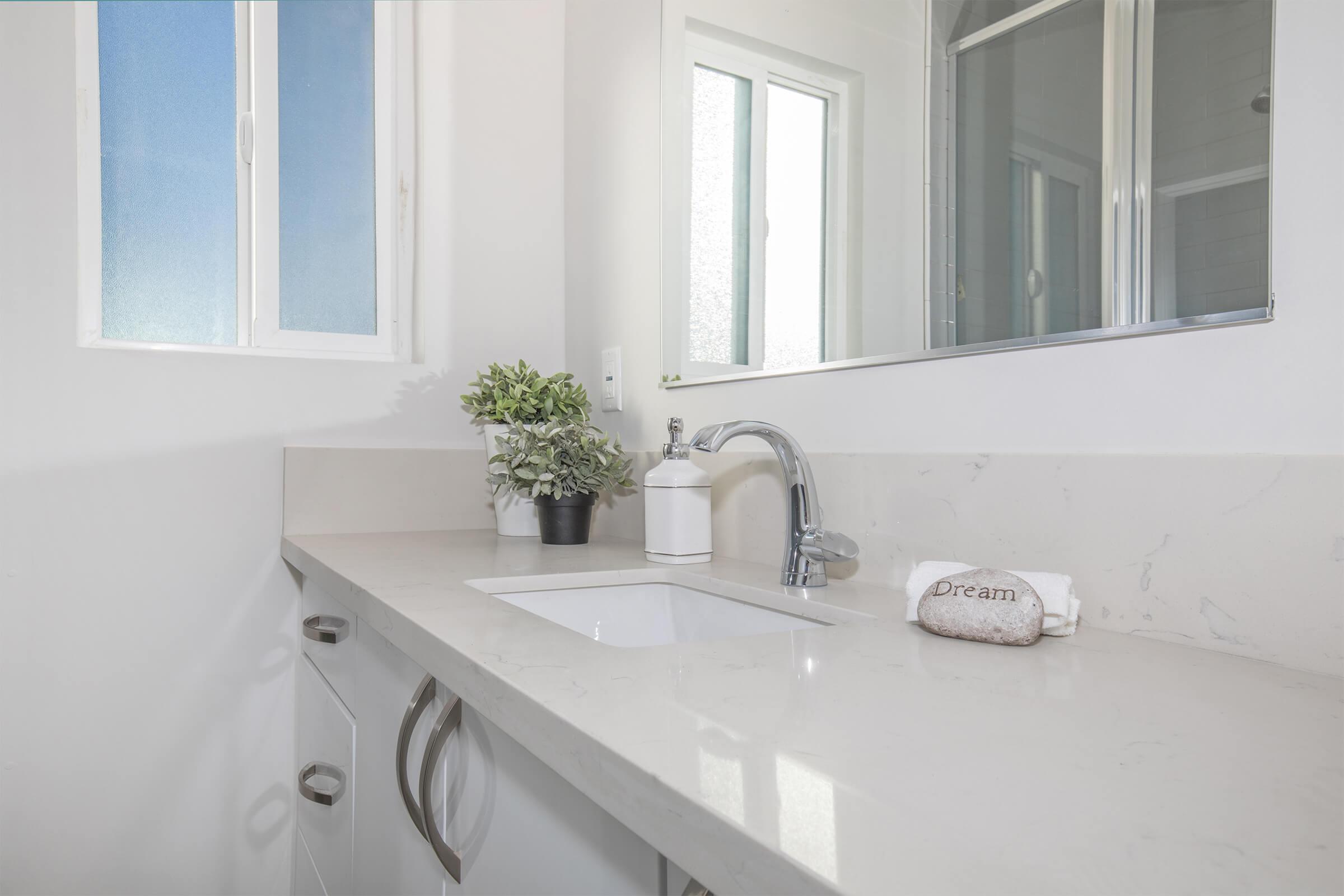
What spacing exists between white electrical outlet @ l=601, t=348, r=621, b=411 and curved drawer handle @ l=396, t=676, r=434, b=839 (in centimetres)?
86

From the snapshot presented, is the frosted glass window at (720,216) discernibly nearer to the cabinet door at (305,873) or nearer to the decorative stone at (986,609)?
the decorative stone at (986,609)

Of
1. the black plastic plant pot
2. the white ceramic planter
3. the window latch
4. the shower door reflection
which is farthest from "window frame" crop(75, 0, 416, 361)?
the shower door reflection

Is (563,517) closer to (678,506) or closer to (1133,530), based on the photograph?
(678,506)

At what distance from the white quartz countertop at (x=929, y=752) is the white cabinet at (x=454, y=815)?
78mm

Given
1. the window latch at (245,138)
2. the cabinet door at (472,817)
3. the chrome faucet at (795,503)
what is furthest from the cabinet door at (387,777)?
the window latch at (245,138)

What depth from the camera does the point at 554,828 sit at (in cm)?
60

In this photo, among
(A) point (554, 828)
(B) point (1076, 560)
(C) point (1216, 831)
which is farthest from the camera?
(B) point (1076, 560)

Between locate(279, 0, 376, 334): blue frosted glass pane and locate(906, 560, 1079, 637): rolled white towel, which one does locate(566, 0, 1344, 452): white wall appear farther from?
locate(279, 0, 376, 334): blue frosted glass pane

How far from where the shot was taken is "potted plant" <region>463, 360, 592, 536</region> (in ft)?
4.94

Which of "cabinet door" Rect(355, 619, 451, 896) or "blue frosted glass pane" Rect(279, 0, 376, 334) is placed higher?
"blue frosted glass pane" Rect(279, 0, 376, 334)

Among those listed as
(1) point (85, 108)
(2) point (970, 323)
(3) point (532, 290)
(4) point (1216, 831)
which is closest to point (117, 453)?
(1) point (85, 108)

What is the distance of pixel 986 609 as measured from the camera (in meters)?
0.70

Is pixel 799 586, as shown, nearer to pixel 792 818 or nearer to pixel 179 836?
pixel 792 818

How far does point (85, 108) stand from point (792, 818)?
1.65 metres
